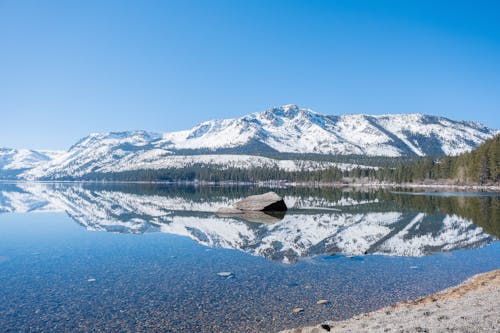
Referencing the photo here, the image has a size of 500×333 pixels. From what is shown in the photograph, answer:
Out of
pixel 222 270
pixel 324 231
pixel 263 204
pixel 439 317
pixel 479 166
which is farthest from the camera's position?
pixel 479 166

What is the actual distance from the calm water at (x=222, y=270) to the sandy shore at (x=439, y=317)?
2.34 meters

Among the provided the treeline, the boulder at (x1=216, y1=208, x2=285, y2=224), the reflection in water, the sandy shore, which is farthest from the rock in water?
the treeline

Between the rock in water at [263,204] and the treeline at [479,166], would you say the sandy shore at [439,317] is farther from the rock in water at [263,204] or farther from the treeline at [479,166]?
the treeline at [479,166]

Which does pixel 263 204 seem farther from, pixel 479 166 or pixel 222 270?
pixel 479 166

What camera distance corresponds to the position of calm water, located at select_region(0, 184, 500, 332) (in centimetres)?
1867

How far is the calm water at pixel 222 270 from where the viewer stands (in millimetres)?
18672

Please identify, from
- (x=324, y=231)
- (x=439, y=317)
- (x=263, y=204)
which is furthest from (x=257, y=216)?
(x=439, y=317)

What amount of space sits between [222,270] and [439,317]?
16.9 metres

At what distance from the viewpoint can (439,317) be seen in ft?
46.0

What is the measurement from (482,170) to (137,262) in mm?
160195

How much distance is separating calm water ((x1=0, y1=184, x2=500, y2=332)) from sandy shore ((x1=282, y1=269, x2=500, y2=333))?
2.34m

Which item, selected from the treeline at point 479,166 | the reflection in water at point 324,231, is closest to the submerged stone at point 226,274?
the reflection in water at point 324,231

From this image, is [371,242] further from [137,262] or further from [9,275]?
[9,275]

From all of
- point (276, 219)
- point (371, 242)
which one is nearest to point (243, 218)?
point (276, 219)
